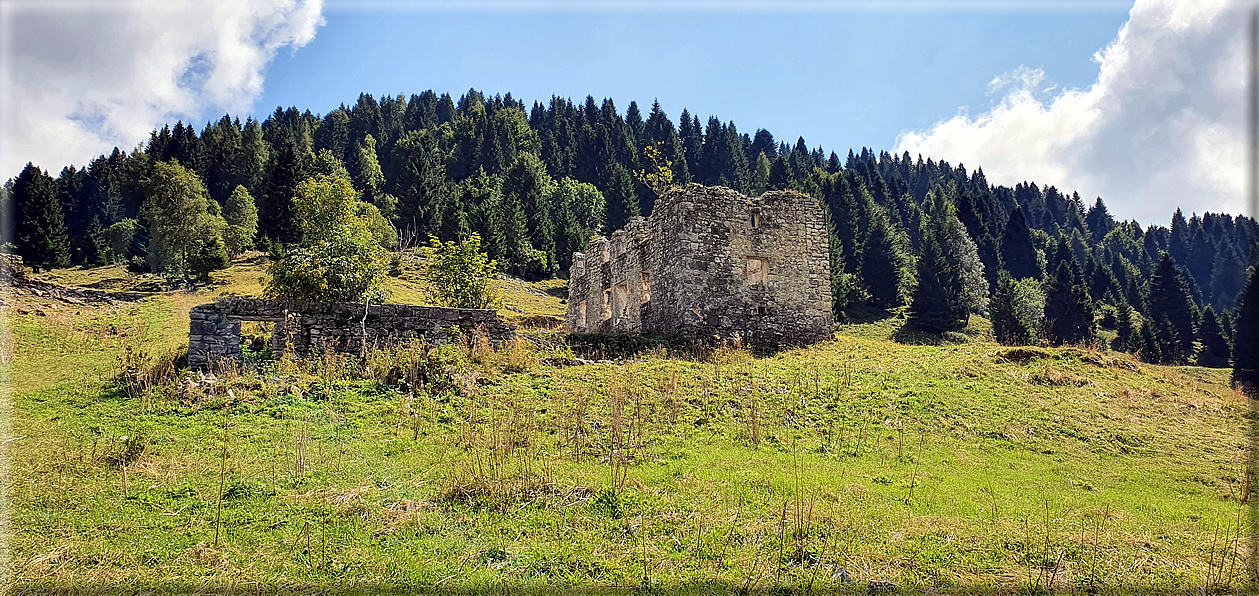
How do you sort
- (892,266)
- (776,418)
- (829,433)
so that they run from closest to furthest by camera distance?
(829,433) → (776,418) → (892,266)

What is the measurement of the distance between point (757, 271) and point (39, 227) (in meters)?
54.8

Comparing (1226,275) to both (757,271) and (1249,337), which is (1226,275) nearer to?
(1249,337)

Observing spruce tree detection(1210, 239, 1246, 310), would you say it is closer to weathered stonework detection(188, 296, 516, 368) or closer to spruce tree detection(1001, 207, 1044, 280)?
spruce tree detection(1001, 207, 1044, 280)

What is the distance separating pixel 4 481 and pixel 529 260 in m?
52.8

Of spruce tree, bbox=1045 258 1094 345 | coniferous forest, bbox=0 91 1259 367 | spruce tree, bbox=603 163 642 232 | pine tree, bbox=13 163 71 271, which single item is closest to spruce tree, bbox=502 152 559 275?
coniferous forest, bbox=0 91 1259 367

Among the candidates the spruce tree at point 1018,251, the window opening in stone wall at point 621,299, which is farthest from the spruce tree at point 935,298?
the window opening in stone wall at point 621,299

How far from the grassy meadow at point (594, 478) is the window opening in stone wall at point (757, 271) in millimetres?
6309

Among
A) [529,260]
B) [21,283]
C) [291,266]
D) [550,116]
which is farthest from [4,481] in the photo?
[550,116]

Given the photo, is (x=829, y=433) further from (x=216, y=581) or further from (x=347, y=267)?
(x=347, y=267)

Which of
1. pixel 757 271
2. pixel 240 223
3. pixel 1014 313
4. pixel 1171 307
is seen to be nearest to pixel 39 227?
pixel 240 223

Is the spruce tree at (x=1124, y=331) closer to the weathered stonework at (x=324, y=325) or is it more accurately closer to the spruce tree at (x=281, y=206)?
the weathered stonework at (x=324, y=325)

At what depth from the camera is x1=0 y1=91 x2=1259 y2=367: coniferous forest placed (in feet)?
165

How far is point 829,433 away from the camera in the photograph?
9609mm

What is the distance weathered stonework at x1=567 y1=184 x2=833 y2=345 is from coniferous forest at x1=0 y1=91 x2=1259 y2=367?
37.0 feet
